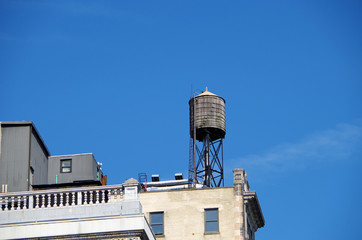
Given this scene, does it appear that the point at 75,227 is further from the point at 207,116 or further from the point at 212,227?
the point at 207,116

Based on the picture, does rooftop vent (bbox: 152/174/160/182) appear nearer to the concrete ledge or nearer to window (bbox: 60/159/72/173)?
window (bbox: 60/159/72/173)

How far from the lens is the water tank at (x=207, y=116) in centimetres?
7525

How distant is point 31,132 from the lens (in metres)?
57.8

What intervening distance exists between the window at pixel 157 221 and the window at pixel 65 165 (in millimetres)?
6521

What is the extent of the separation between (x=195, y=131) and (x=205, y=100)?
306 cm

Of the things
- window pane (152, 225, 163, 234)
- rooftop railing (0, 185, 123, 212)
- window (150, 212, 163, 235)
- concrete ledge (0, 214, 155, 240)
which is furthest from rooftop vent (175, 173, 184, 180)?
concrete ledge (0, 214, 155, 240)

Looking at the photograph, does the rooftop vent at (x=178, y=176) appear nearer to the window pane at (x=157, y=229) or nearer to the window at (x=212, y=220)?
the window at (x=212, y=220)

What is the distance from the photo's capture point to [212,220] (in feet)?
202

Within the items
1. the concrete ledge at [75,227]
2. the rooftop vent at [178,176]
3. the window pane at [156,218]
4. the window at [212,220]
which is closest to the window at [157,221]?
the window pane at [156,218]

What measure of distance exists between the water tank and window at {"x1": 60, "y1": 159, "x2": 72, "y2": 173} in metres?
15.6

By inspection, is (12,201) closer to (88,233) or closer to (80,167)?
(88,233)

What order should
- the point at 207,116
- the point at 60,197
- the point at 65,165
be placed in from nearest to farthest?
the point at 60,197, the point at 65,165, the point at 207,116

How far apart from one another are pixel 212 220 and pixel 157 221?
3762mm

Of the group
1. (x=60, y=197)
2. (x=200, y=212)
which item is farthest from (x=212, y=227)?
(x=60, y=197)
